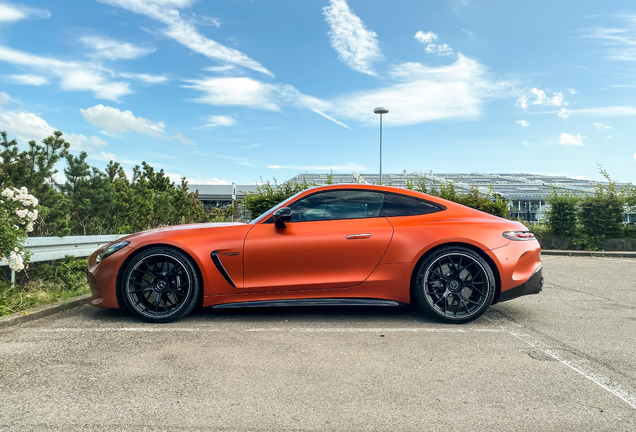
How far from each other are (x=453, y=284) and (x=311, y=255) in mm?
1418

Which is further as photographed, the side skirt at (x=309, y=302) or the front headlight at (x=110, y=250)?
the front headlight at (x=110, y=250)

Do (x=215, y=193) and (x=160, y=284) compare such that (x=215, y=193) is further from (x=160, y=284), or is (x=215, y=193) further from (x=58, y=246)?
(x=160, y=284)

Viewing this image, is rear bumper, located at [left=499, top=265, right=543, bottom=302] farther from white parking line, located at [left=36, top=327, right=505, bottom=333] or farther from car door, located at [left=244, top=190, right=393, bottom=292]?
car door, located at [left=244, top=190, right=393, bottom=292]

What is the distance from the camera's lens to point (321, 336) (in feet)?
13.0

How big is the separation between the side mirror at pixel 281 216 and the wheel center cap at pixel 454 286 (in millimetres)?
1702

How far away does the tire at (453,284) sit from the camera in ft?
14.4

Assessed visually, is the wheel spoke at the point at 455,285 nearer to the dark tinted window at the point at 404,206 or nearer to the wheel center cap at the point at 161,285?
the dark tinted window at the point at 404,206

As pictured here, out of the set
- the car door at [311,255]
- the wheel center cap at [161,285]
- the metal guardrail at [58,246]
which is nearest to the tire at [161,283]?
the wheel center cap at [161,285]

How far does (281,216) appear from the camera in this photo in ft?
14.2

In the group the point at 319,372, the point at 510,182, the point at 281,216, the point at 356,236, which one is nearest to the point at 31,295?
the point at 281,216

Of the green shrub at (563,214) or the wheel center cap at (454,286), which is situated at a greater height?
the green shrub at (563,214)

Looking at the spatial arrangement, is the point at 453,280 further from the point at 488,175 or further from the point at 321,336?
the point at 488,175

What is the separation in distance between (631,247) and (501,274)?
13473mm

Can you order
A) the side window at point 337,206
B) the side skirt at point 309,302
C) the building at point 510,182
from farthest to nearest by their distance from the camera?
the building at point 510,182 < the side window at point 337,206 < the side skirt at point 309,302
